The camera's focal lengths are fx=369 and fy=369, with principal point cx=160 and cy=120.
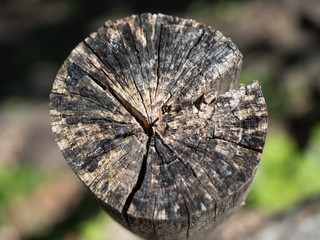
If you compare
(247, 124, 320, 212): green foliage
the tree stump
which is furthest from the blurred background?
the tree stump

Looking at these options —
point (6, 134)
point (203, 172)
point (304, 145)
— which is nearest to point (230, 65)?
point (203, 172)

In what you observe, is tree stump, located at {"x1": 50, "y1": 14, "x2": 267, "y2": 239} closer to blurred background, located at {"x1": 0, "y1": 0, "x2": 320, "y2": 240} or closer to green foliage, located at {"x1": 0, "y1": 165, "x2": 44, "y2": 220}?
blurred background, located at {"x1": 0, "y1": 0, "x2": 320, "y2": 240}

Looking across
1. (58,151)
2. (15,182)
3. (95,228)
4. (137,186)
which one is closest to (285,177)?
(95,228)

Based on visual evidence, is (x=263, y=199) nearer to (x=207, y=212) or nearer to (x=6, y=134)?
(x=207, y=212)

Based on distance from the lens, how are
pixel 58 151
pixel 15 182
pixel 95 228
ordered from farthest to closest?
pixel 58 151 → pixel 15 182 → pixel 95 228

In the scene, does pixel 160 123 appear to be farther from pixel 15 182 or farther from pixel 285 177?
pixel 15 182

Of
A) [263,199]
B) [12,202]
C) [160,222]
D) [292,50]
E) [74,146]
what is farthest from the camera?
[292,50]
